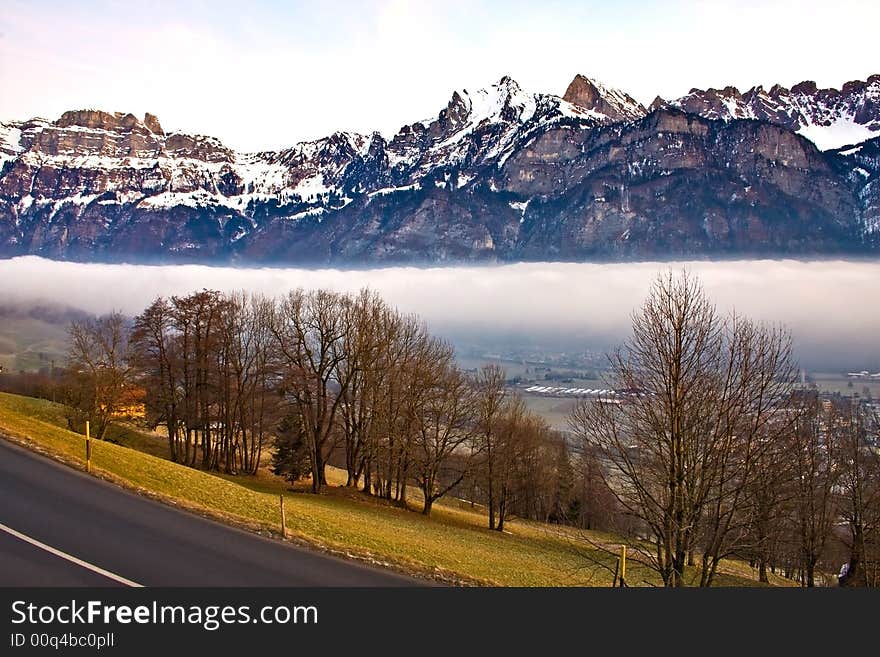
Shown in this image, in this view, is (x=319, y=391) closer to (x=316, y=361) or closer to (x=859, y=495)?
(x=316, y=361)

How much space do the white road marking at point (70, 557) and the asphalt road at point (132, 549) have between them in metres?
0.02

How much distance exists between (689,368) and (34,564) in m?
17.0

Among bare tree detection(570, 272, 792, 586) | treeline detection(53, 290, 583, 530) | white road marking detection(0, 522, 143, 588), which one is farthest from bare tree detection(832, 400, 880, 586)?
white road marking detection(0, 522, 143, 588)

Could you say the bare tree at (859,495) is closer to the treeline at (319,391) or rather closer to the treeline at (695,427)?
the treeline at (695,427)

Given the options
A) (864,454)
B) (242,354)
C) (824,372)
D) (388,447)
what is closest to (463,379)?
(388,447)

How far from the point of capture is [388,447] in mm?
39812

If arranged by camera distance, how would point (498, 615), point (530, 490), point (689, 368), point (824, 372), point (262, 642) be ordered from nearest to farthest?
point (262, 642) < point (498, 615) < point (689, 368) < point (530, 490) < point (824, 372)

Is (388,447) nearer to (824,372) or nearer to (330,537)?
(330,537)

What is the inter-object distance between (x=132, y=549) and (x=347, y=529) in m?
9.04

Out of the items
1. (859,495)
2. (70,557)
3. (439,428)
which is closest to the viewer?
(70,557)

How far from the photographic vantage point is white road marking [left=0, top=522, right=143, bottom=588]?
12.0m

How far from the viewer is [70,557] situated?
12.9m

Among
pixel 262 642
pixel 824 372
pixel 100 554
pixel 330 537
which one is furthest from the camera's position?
pixel 824 372

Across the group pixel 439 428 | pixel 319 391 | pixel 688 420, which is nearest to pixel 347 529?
pixel 688 420
